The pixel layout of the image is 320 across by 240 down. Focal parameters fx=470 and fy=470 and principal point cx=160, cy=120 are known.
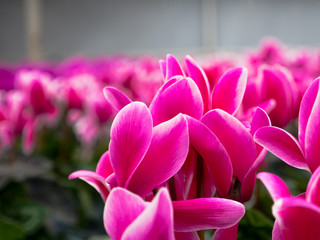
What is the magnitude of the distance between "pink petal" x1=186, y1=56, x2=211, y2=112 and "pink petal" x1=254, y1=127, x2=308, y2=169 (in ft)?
0.19

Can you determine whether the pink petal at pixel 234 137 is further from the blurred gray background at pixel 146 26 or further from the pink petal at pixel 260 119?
the blurred gray background at pixel 146 26

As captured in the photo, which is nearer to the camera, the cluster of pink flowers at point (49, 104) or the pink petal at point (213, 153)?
the pink petal at point (213, 153)

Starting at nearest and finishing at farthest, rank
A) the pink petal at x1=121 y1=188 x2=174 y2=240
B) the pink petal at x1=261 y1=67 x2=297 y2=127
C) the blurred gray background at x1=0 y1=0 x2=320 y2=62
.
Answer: the pink petal at x1=121 y1=188 x2=174 y2=240
the pink petal at x1=261 y1=67 x2=297 y2=127
the blurred gray background at x1=0 y1=0 x2=320 y2=62

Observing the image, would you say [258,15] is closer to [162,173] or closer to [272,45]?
[272,45]

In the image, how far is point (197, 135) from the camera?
0.22 m

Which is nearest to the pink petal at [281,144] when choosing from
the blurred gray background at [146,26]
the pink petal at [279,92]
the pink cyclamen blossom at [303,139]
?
the pink cyclamen blossom at [303,139]

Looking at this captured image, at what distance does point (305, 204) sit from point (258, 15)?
613 cm

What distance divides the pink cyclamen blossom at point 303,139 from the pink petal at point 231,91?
0.05 metres

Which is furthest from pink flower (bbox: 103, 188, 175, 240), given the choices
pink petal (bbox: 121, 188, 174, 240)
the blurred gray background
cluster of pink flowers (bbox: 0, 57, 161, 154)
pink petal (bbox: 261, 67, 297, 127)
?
the blurred gray background

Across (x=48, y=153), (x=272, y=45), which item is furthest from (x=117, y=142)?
(x=272, y=45)

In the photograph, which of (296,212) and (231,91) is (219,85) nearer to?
(231,91)

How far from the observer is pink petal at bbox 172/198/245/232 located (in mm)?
206

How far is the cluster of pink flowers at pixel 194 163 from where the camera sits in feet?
0.60

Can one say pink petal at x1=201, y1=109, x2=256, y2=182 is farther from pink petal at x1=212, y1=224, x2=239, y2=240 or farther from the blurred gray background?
the blurred gray background
